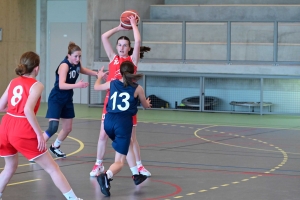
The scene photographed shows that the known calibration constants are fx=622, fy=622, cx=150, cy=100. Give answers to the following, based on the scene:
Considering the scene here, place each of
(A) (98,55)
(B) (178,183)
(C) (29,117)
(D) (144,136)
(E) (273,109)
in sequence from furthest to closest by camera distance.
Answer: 1. (A) (98,55)
2. (E) (273,109)
3. (D) (144,136)
4. (B) (178,183)
5. (C) (29,117)

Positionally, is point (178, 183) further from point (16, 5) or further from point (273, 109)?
point (16, 5)

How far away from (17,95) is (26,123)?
0.30 meters

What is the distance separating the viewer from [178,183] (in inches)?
317

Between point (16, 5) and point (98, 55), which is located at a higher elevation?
point (16, 5)

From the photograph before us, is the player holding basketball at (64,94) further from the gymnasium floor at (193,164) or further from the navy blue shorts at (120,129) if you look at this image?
the navy blue shorts at (120,129)

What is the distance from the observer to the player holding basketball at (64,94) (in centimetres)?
958

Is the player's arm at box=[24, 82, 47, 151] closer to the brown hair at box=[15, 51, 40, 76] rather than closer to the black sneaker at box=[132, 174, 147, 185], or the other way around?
the brown hair at box=[15, 51, 40, 76]

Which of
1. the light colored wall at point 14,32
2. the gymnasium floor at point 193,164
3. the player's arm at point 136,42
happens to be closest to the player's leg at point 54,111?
the gymnasium floor at point 193,164

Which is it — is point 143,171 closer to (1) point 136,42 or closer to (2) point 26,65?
(1) point 136,42

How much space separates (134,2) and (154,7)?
833mm

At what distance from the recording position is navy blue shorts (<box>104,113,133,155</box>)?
730 centimetres

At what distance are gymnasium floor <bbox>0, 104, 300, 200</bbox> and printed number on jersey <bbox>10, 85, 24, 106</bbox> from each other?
1.36m

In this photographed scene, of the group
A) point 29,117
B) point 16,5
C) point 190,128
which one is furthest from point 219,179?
point 16,5

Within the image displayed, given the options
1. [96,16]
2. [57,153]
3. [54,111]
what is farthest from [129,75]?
[96,16]
